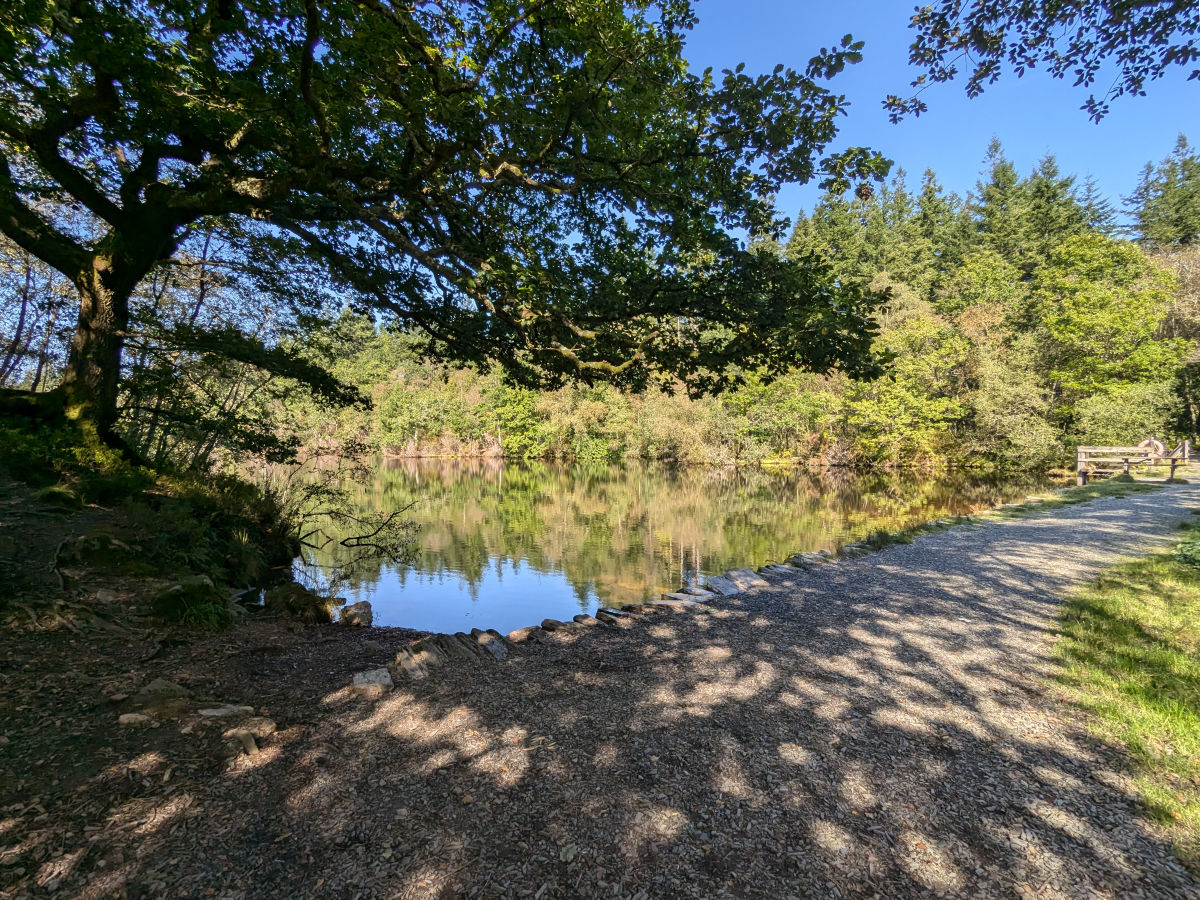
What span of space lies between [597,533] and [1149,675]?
37.7 ft

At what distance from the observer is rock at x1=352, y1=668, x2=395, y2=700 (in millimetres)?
3419

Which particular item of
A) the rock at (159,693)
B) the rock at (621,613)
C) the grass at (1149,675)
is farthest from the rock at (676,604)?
the rock at (159,693)

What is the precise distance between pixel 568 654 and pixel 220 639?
109 inches

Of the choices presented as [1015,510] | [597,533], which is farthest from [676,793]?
[1015,510]

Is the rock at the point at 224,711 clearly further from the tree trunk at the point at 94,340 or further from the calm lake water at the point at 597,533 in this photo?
the tree trunk at the point at 94,340

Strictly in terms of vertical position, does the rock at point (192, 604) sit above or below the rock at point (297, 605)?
above

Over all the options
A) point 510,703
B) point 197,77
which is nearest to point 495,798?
point 510,703

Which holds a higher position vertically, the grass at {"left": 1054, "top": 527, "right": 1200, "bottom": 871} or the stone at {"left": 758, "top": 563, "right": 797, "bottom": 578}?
the grass at {"left": 1054, "top": 527, "right": 1200, "bottom": 871}

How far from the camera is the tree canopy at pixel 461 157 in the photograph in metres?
4.18

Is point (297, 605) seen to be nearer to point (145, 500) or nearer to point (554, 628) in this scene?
point (145, 500)

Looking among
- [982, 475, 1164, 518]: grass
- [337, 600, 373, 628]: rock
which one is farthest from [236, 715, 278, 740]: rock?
[982, 475, 1164, 518]: grass

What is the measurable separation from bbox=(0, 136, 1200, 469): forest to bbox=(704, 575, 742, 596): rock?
284 cm

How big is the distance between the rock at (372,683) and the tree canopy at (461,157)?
11.1ft

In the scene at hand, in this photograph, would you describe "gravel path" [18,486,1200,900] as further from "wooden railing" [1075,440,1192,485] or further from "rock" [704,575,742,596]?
"wooden railing" [1075,440,1192,485]
